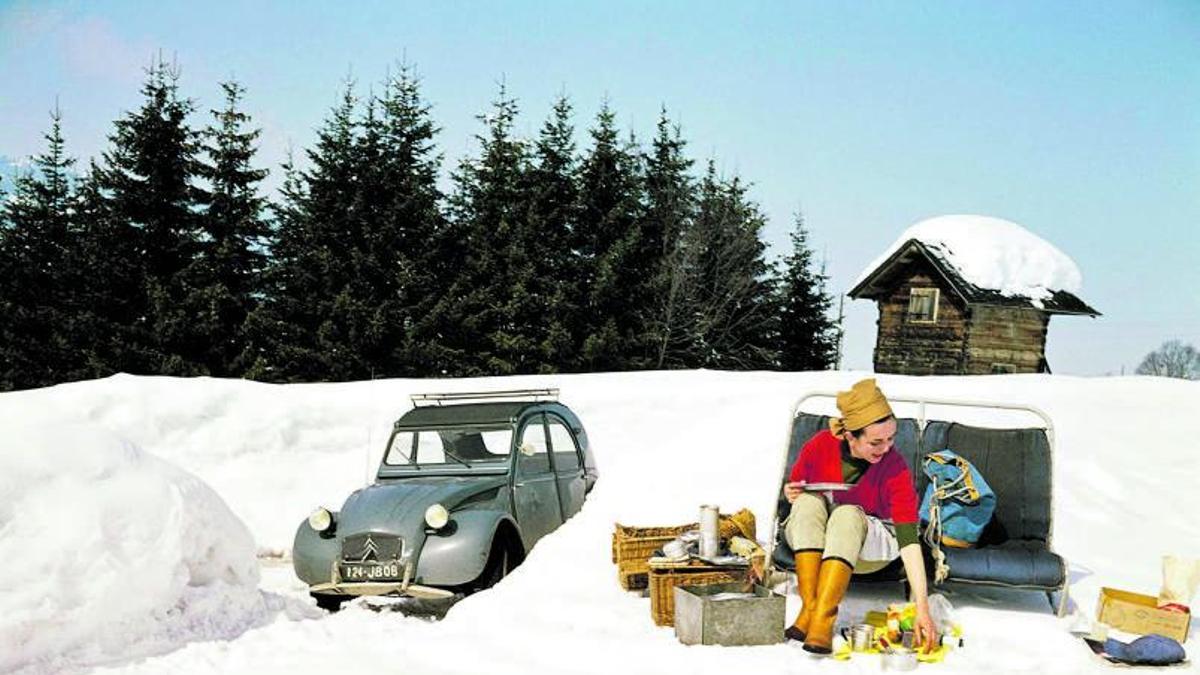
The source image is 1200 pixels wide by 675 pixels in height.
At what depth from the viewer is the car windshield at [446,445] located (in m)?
8.87

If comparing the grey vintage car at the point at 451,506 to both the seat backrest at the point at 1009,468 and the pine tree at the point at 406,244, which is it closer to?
the seat backrest at the point at 1009,468

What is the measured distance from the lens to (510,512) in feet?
26.8

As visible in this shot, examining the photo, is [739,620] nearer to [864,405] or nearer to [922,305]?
[864,405]

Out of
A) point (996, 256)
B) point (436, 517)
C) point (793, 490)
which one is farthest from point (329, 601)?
point (996, 256)

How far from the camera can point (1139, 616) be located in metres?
5.55

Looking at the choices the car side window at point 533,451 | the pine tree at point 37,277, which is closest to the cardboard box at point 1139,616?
the car side window at point 533,451

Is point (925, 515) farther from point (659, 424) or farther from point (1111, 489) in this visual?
point (659, 424)

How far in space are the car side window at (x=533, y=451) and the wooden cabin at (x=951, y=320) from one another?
1873cm

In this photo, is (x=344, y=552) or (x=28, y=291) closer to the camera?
(x=344, y=552)

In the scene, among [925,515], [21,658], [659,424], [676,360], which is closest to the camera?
[21,658]

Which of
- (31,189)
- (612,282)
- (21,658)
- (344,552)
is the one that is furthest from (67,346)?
(21,658)

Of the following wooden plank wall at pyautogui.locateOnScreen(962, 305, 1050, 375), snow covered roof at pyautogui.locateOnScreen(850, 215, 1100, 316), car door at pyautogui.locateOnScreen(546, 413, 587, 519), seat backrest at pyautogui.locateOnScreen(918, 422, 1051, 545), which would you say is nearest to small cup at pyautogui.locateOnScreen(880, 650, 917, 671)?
seat backrest at pyautogui.locateOnScreen(918, 422, 1051, 545)

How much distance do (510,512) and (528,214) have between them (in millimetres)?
22465

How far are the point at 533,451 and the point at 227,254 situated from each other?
22017 mm
